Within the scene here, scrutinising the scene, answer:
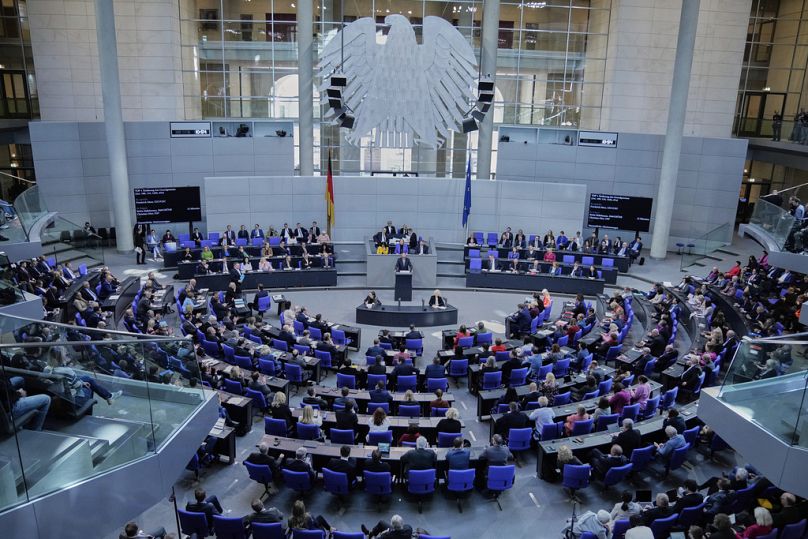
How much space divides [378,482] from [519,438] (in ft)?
8.87

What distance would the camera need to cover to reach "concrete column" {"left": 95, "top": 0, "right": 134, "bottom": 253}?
21.4 m

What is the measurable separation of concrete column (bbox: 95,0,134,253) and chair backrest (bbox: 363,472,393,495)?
17.8 metres

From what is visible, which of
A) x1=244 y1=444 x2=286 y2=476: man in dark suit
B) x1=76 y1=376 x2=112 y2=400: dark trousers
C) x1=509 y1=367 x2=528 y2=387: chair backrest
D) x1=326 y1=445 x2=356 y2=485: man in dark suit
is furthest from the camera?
x1=509 y1=367 x2=528 y2=387: chair backrest

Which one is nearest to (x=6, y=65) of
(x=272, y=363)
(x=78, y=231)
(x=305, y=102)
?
(x=78, y=231)

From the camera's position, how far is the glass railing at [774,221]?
15070 mm

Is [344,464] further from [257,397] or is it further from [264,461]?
[257,397]

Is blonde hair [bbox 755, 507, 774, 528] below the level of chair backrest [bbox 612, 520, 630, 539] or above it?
above

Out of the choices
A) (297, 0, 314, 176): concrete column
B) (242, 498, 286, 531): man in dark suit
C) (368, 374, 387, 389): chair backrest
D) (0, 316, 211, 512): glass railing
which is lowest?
(368, 374, 387, 389): chair backrest

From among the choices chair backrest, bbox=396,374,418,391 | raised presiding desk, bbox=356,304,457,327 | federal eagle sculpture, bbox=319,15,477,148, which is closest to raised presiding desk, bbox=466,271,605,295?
raised presiding desk, bbox=356,304,457,327

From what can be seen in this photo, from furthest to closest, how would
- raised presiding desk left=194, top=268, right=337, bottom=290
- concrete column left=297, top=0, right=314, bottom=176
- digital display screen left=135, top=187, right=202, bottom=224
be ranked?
concrete column left=297, top=0, right=314, bottom=176 < digital display screen left=135, top=187, right=202, bottom=224 < raised presiding desk left=194, top=268, right=337, bottom=290

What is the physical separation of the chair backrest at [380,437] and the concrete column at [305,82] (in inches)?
647

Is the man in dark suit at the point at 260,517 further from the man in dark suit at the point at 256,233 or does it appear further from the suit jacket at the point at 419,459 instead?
the man in dark suit at the point at 256,233

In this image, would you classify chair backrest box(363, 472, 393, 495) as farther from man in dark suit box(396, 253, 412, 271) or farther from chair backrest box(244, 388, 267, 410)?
man in dark suit box(396, 253, 412, 271)

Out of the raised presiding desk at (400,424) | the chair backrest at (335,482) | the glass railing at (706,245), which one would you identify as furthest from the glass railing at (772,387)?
the glass railing at (706,245)
